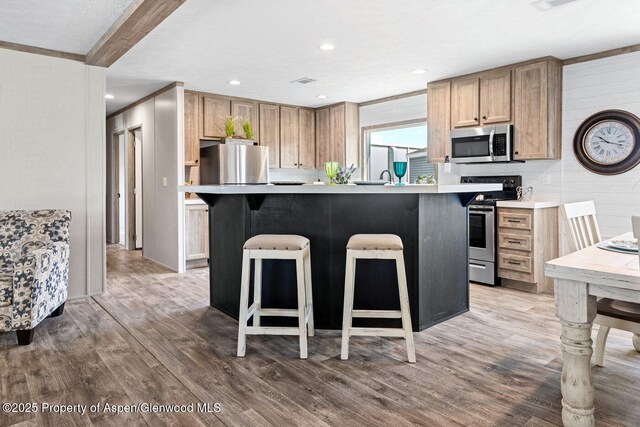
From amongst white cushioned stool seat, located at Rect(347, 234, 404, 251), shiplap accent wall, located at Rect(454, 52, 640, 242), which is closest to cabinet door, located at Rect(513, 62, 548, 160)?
shiplap accent wall, located at Rect(454, 52, 640, 242)

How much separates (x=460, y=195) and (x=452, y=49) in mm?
1497

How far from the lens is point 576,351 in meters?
1.74

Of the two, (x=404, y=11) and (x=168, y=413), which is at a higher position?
(x=404, y=11)

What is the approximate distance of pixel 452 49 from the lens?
4.02m

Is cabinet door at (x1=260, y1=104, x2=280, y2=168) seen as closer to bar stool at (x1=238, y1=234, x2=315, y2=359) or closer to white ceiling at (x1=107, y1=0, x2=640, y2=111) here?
white ceiling at (x1=107, y1=0, x2=640, y2=111)

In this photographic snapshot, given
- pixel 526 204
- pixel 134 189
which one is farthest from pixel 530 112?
pixel 134 189

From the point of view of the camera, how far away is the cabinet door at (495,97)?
451 centimetres

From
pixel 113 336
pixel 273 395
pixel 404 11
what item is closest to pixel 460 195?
pixel 404 11

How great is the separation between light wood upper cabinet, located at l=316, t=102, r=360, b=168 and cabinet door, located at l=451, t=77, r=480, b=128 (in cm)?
192

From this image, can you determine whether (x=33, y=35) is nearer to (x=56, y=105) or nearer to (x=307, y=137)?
(x=56, y=105)

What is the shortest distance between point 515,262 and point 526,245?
0.21m

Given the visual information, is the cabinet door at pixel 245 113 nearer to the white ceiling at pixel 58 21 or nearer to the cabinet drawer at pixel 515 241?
the white ceiling at pixel 58 21

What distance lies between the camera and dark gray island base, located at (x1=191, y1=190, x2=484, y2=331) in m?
3.03

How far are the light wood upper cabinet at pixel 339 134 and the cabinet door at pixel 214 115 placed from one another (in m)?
1.59
